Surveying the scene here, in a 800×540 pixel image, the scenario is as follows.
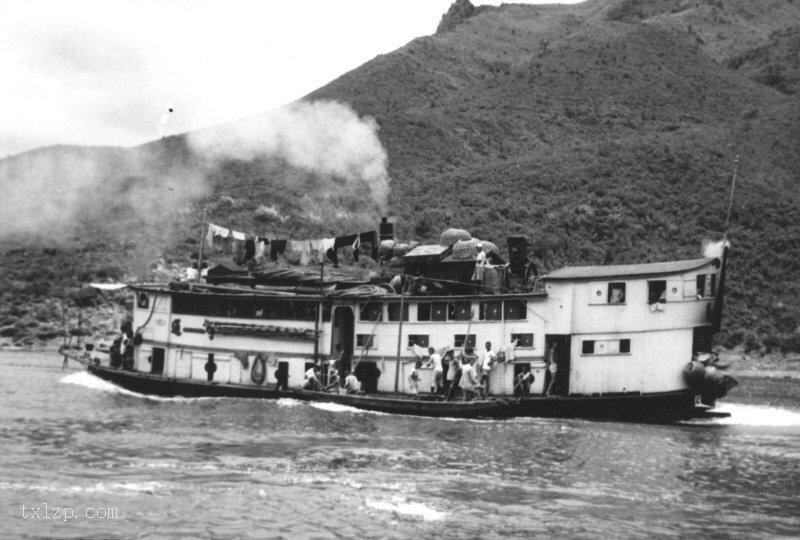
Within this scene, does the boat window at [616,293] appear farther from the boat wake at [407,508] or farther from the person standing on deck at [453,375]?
the boat wake at [407,508]

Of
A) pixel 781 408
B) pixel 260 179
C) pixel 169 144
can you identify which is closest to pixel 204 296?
pixel 781 408

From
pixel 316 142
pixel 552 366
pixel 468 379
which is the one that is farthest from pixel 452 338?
pixel 316 142

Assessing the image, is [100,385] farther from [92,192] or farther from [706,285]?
[92,192]

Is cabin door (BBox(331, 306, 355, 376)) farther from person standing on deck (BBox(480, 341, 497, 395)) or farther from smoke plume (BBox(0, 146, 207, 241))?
smoke plume (BBox(0, 146, 207, 241))

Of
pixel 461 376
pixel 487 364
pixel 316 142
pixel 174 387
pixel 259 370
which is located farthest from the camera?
pixel 316 142

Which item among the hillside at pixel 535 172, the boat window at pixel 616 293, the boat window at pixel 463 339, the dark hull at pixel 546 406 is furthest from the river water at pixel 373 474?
the hillside at pixel 535 172

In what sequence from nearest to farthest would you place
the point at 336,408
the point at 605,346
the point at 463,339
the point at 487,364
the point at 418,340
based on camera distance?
1. the point at 605,346
2. the point at 487,364
3. the point at 336,408
4. the point at 463,339
5. the point at 418,340

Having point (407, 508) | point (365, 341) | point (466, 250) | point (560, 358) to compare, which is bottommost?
point (407, 508)

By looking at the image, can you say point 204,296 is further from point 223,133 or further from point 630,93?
point 630,93
